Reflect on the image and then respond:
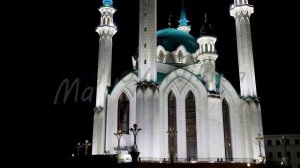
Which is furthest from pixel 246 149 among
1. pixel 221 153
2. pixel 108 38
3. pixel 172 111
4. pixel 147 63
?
pixel 108 38

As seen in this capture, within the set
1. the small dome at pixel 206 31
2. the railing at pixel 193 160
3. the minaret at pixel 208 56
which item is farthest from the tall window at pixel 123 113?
the small dome at pixel 206 31

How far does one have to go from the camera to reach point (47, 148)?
140ft

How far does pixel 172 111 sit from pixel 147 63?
6611 millimetres

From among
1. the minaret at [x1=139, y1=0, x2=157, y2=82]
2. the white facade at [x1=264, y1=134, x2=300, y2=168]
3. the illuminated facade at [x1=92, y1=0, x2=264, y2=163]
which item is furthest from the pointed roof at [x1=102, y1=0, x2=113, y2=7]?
the white facade at [x1=264, y1=134, x2=300, y2=168]

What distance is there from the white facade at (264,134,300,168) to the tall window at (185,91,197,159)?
23377mm

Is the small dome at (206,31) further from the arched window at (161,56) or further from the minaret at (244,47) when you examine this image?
the arched window at (161,56)

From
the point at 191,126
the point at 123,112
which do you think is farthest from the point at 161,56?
the point at 191,126

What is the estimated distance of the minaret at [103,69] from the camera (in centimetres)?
4206

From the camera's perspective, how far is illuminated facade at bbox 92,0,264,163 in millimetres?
37656

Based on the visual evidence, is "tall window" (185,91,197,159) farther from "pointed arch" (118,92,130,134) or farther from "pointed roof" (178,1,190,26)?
"pointed roof" (178,1,190,26)

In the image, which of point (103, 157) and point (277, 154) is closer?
point (103, 157)

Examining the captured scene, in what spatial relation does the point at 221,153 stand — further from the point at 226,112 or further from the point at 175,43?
the point at 175,43

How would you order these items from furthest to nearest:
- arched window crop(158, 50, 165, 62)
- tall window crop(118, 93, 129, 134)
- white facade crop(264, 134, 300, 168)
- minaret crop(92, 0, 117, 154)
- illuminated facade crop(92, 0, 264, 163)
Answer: white facade crop(264, 134, 300, 168), arched window crop(158, 50, 165, 62), minaret crop(92, 0, 117, 154), tall window crop(118, 93, 129, 134), illuminated facade crop(92, 0, 264, 163)

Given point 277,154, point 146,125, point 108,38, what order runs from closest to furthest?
point 146,125
point 108,38
point 277,154
